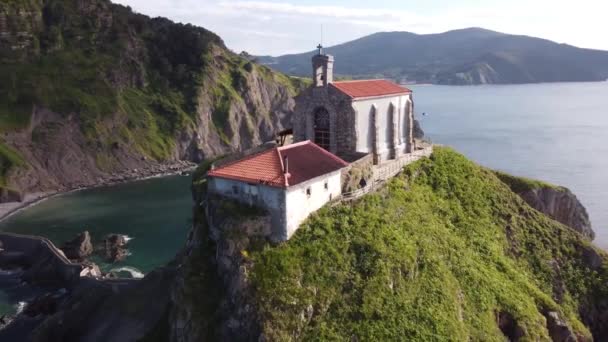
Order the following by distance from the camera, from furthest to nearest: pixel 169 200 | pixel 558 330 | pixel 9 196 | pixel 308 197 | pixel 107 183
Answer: pixel 107 183 → pixel 169 200 → pixel 9 196 → pixel 558 330 → pixel 308 197

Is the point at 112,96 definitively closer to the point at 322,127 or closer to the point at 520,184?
the point at 322,127

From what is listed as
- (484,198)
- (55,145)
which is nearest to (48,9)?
(55,145)

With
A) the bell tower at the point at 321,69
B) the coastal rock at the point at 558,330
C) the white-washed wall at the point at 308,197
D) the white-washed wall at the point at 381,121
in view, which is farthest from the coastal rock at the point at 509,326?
the bell tower at the point at 321,69

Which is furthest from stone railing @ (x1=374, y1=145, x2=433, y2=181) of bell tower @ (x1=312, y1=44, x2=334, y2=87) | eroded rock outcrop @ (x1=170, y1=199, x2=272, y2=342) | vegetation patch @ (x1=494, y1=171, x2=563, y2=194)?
vegetation patch @ (x1=494, y1=171, x2=563, y2=194)

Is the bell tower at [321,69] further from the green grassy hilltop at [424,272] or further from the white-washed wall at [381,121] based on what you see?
the green grassy hilltop at [424,272]

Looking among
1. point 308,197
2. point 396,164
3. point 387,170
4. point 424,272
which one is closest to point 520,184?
point 396,164

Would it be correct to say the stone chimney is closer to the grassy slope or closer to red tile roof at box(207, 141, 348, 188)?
red tile roof at box(207, 141, 348, 188)

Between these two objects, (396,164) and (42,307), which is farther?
(42,307)
